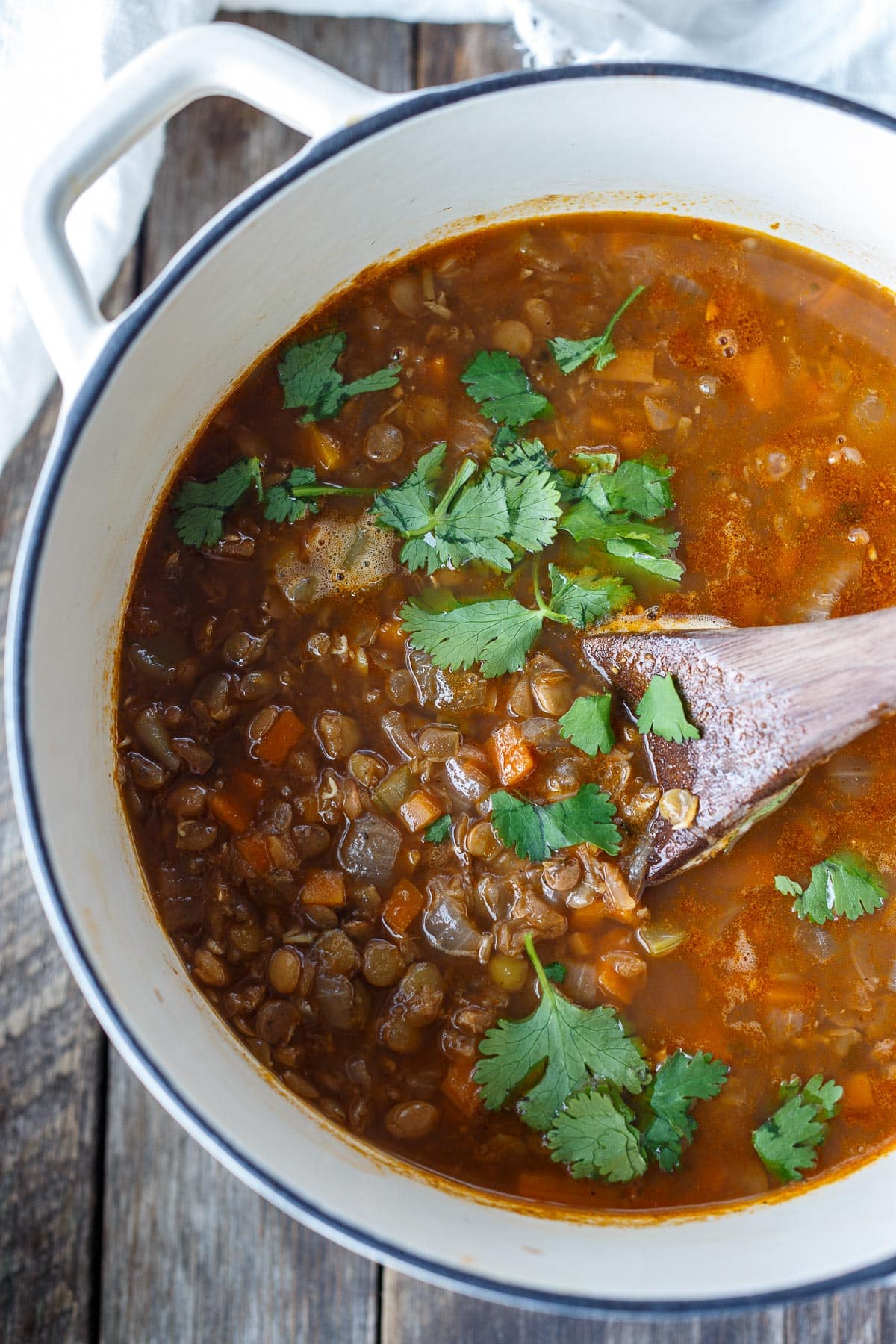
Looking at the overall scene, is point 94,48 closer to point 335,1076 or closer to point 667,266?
point 667,266

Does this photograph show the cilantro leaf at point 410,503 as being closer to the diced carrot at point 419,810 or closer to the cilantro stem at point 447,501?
the cilantro stem at point 447,501

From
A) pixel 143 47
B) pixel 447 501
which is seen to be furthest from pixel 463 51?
pixel 447 501

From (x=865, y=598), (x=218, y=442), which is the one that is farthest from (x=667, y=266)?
(x=218, y=442)

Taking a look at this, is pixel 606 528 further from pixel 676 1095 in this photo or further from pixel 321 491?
pixel 676 1095

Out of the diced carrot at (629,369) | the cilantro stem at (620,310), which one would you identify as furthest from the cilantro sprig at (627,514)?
the cilantro stem at (620,310)

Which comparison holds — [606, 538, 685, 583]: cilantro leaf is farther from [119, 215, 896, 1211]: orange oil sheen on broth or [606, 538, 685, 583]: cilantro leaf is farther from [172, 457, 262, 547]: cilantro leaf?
[172, 457, 262, 547]: cilantro leaf

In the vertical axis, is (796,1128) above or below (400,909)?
below
